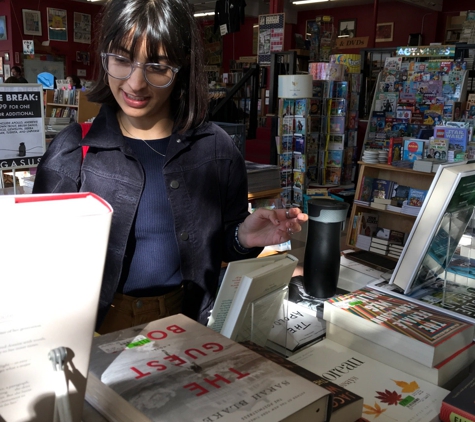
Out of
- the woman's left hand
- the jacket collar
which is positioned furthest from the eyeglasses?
the woman's left hand

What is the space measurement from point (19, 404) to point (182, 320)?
0.33 m

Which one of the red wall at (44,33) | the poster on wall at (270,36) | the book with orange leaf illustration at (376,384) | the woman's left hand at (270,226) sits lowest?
the book with orange leaf illustration at (376,384)

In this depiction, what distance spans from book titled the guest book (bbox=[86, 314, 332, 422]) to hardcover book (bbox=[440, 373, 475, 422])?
358mm

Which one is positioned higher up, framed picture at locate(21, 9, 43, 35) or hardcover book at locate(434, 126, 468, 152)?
framed picture at locate(21, 9, 43, 35)

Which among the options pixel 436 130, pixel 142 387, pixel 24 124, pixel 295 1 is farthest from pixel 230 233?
pixel 295 1

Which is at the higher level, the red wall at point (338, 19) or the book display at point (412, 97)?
the red wall at point (338, 19)

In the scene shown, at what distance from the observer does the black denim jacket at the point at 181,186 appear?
1211mm

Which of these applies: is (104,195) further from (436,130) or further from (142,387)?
(436,130)

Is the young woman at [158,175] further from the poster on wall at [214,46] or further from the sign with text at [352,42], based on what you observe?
the poster on wall at [214,46]

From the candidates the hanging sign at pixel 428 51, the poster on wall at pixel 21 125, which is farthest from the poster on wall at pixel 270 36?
the poster on wall at pixel 21 125

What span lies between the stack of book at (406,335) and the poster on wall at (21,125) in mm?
2133

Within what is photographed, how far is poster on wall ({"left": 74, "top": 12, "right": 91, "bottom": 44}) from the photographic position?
13289 mm

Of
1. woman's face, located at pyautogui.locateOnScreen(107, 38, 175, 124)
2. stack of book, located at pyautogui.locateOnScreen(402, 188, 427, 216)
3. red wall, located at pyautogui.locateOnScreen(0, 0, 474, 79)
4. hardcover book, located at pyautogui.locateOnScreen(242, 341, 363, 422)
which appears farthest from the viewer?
red wall, located at pyautogui.locateOnScreen(0, 0, 474, 79)

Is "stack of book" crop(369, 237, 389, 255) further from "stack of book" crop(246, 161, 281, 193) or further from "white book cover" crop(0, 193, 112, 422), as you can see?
"white book cover" crop(0, 193, 112, 422)
